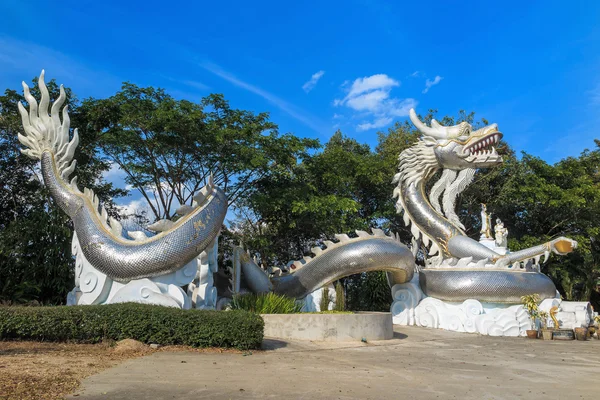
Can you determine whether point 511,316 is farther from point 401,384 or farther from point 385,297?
point 401,384

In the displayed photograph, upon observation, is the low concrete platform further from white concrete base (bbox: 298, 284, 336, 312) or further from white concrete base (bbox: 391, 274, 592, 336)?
white concrete base (bbox: 298, 284, 336, 312)

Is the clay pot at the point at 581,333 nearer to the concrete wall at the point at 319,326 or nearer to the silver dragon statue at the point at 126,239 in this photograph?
the silver dragon statue at the point at 126,239

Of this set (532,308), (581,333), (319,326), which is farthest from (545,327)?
(319,326)

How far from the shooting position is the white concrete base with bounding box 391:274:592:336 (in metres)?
11.6

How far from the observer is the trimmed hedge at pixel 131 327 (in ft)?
23.2

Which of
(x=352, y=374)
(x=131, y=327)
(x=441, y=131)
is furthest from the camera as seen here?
(x=441, y=131)

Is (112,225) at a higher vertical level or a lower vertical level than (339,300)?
higher

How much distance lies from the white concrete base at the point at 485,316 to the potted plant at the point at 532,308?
13cm

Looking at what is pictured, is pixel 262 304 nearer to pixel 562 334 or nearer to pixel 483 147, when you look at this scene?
pixel 562 334

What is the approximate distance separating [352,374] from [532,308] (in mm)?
7287

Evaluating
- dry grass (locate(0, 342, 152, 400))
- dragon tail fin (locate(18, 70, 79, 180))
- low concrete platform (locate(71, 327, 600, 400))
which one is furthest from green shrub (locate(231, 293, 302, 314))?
dragon tail fin (locate(18, 70, 79, 180))

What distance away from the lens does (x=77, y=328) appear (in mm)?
7078

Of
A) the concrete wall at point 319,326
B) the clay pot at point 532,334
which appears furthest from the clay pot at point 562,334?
the concrete wall at point 319,326

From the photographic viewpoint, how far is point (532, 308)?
11.3 meters
